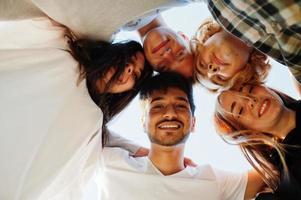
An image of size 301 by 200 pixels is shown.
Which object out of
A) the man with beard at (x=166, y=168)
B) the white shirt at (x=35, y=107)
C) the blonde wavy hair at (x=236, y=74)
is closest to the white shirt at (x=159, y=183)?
the man with beard at (x=166, y=168)

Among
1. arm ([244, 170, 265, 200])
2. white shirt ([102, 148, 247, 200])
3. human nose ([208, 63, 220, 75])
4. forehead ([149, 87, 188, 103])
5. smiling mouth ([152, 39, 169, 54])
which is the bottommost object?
arm ([244, 170, 265, 200])

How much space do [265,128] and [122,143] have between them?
548 mm

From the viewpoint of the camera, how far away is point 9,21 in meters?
1.00

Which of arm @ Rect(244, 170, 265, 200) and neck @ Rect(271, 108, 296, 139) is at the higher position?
neck @ Rect(271, 108, 296, 139)

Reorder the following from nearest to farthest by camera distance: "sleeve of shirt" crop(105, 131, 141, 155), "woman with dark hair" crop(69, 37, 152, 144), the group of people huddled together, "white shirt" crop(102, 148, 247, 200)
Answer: the group of people huddled together, "woman with dark hair" crop(69, 37, 152, 144), "white shirt" crop(102, 148, 247, 200), "sleeve of shirt" crop(105, 131, 141, 155)

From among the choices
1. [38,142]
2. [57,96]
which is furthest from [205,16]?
[38,142]

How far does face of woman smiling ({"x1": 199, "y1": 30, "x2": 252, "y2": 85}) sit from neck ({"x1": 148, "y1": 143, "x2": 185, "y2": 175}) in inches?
13.2

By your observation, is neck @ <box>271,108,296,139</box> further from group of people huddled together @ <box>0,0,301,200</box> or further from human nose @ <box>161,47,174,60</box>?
human nose @ <box>161,47,174,60</box>

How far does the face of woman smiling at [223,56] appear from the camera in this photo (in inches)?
43.4

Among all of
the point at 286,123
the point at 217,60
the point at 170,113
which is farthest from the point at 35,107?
the point at 286,123

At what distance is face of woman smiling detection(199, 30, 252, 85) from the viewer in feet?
3.61

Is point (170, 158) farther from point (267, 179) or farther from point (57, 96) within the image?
point (57, 96)

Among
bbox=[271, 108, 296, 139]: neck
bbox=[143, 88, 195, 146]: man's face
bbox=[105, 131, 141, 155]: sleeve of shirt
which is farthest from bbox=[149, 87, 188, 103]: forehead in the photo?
bbox=[271, 108, 296, 139]: neck

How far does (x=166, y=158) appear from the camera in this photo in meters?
1.32
